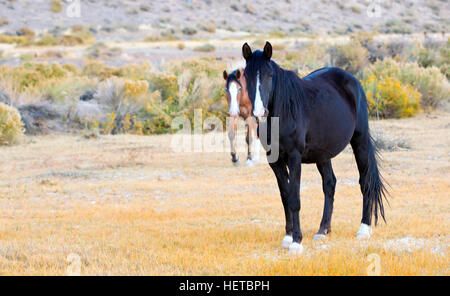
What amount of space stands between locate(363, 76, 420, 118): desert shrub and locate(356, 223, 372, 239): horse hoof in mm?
13324

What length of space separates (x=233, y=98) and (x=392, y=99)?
12.4 metres

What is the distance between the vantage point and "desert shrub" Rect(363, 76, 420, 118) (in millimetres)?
19766

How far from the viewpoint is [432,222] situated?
7.30 m

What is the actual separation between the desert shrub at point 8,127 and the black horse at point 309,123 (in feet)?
38.4

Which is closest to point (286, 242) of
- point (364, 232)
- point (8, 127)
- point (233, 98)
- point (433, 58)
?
point (364, 232)

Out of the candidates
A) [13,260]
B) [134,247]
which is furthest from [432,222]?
[13,260]

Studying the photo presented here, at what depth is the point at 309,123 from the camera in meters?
6.24

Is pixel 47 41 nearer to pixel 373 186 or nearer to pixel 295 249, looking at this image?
pixel 373 186

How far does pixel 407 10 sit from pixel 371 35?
44.1 metres

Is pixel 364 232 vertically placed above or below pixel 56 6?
above

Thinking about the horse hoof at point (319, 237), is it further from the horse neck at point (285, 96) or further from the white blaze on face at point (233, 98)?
the white blaze on face at point (233, 98)

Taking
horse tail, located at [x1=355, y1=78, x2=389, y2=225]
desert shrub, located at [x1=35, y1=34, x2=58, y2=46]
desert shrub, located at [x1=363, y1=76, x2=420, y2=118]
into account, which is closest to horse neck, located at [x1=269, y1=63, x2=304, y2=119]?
horse tail, located at [x1=355, y1=78, x2=389, y2=225]

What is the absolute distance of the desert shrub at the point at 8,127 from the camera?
16.2 m
